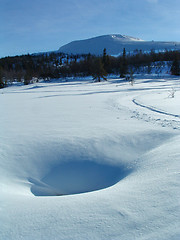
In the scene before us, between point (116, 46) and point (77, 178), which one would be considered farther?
point (116, 46)

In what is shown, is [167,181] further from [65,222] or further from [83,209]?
[65,222]

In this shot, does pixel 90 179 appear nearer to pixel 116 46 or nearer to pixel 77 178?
pixel 77 178


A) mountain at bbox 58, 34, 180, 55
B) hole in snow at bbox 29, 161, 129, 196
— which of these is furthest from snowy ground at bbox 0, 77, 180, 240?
mountain at bbox 58, 34, 180, 55

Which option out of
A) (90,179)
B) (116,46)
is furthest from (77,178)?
(116,46)

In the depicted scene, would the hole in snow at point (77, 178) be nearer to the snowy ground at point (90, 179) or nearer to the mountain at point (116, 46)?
the snowy ground at point (90, 179)

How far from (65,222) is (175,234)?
3.72ft

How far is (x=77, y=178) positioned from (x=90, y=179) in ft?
0.94

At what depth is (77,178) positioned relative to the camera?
11.2 ft

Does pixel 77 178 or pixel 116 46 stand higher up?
pixel 116 46

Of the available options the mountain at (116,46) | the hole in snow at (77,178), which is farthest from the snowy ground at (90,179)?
the mountain at (116,46)

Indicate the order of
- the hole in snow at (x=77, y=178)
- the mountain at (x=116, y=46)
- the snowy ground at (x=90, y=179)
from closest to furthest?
the snowy ground at (x=90, y=179)
the hole in snow at (x=77, y=178)
the mountain at (x=116, y=46)

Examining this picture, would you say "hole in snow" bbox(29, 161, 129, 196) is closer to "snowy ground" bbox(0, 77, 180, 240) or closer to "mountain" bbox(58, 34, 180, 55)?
"snowy ground" bbox(0, 77, 180, 240)

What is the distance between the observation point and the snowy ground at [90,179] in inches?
66.8

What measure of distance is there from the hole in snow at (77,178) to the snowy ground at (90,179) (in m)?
0.02
